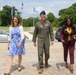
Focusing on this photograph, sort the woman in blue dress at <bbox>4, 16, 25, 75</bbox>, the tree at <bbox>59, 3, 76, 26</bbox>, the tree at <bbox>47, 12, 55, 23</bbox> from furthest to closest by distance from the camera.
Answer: the tree at <bbox>47, 12, 55, 23</bbox>, the tree at <bbox>59, 3, 76, 26</bbox>, the woman in blue dress at <bbox>4, 16, 25, 75</bbox>

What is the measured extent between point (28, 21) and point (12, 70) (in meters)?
113

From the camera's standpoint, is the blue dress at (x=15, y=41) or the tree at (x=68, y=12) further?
the tree at (x=68, y=12)

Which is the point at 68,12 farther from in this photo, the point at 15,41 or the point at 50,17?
the point at 15,41

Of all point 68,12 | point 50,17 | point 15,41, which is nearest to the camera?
point 15,41

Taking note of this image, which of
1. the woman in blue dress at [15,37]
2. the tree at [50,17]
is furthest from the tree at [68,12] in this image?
the woman in blue dress at [15,37]

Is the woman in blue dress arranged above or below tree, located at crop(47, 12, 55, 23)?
below

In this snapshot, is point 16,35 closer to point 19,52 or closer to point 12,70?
point 19,52

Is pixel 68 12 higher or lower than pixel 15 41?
higher

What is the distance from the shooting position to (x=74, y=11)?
9650 centimetres

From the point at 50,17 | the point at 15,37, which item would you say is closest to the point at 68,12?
the point at 50,17

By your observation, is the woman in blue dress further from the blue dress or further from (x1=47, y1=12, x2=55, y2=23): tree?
(x1=47, y1=12, x2=55, y2=23): tree

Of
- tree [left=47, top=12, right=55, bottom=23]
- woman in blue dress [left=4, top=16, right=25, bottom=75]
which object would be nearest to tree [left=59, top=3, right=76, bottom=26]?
tree [left=47, top=12, right=55, bottom=23]

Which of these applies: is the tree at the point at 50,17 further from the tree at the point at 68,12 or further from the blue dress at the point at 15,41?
the blue dress at the point at 15,41

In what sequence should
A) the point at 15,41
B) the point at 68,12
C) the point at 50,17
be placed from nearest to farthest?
the point at 15,41 → the point at 68,12 → the point at 50,17
